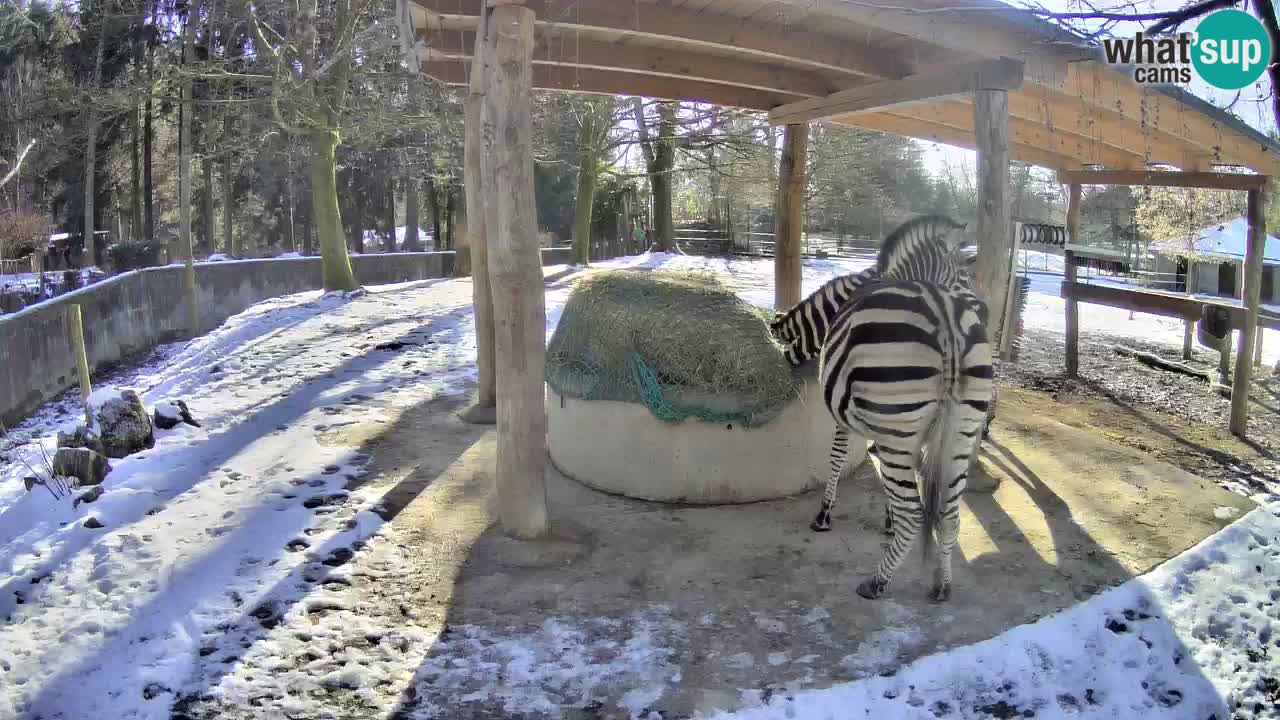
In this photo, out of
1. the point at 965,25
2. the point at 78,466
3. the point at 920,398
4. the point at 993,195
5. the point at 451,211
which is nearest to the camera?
the point at 920,398

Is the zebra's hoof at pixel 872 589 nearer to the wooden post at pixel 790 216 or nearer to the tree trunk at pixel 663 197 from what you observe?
the wooden post at pixel 790 216

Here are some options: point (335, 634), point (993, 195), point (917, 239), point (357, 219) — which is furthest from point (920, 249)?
point (357, 219)

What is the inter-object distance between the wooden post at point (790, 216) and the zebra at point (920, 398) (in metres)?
4.85

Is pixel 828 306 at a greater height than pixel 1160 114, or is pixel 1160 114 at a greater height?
pixel 1160 114

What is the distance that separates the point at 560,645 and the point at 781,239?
6.64 meters

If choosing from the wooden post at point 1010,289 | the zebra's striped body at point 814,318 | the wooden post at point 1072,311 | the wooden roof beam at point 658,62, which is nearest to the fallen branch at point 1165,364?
the wooden post at point 1072,311

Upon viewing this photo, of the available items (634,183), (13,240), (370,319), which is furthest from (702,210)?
(370,319)

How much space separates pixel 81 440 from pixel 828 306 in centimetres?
568

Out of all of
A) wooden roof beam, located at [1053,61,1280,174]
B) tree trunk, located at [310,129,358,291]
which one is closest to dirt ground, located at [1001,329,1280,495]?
wooden roof beam, located at [1053,61,1280,174]

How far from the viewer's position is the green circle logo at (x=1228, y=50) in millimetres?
4719

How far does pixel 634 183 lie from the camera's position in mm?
32438

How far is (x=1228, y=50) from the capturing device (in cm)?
501

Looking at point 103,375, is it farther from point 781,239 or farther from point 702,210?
point 702,210

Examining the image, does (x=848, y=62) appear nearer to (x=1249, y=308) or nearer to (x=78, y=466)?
(x=1249, y=308)
